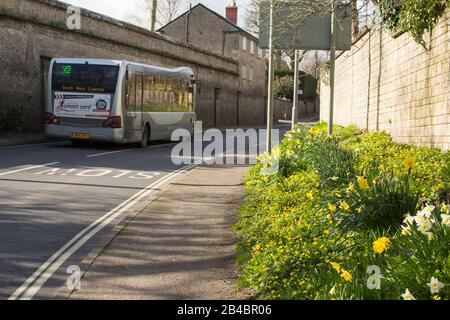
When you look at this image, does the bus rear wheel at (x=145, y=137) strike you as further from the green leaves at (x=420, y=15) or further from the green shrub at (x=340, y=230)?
the green shrub at (x=340, y=230)

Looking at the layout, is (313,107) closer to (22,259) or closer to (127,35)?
(127,35)

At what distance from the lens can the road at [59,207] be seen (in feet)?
19.7

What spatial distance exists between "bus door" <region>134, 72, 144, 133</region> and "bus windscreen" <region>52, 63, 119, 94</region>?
144 cm

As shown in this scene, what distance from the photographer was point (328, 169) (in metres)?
8.38

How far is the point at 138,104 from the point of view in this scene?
22688 millimetres

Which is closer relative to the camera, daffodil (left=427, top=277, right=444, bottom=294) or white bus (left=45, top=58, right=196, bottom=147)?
daffodil (left=427, top=277, right=444, bottom=294)

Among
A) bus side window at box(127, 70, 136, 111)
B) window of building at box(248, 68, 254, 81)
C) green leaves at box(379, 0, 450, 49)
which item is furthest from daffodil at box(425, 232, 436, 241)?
window of building at box(248, 68, 254, 81)

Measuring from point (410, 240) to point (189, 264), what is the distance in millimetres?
2438

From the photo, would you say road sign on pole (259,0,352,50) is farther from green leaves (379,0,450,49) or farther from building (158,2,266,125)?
building (158,2,266,125)

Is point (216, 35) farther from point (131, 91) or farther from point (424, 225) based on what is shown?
point (424, 225)

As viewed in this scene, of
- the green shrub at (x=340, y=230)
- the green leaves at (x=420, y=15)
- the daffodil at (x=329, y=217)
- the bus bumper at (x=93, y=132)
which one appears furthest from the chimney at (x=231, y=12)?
the daffodil at (x=329, y=217)

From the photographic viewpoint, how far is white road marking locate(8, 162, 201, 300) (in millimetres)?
5359

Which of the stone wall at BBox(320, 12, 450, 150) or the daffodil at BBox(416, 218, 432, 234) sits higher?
the stone wall at BBox(320, 12, 450, 150)

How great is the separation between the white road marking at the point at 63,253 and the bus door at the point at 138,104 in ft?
38.2
